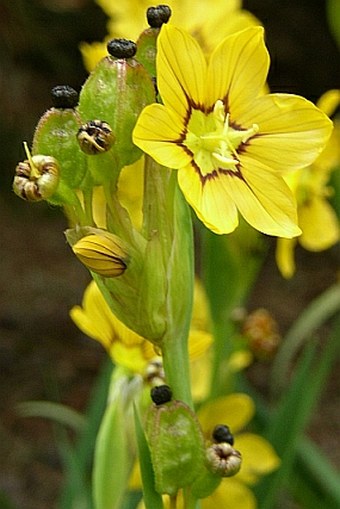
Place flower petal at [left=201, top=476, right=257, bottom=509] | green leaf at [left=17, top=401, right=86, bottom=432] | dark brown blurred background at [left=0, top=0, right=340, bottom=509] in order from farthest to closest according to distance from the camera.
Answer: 1. dark brown blurred background at [left=0, top=0, right=340, bottom=509]
2. green leaf at [left=17, top=401, right=86, bottom=432]
3. flower petal at [left=201, top=476, right=257, bottom=509]

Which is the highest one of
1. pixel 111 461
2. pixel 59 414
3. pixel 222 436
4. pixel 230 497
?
pixel 222 436

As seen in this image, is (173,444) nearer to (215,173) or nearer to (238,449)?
(215,173)

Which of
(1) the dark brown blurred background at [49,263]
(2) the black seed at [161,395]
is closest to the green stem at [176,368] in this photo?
(2) the black seed at [161,395]

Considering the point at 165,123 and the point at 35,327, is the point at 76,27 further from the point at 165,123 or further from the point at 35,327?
the point at 165,123

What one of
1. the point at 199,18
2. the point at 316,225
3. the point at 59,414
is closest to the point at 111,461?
the point at 316,225

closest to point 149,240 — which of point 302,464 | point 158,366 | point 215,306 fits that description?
point 158,366

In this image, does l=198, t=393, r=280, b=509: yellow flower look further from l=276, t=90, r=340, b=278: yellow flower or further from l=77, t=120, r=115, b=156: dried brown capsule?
l=77, t=120, r=115, b=156: dried brown capsule

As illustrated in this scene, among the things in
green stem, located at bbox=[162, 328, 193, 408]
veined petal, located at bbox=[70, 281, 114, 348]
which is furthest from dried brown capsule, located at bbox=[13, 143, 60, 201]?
veined petal, located at bbox=[70, 281, 114, 348]

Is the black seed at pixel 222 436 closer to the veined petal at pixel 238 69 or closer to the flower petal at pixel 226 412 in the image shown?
the veined petal at pixel 238 69
